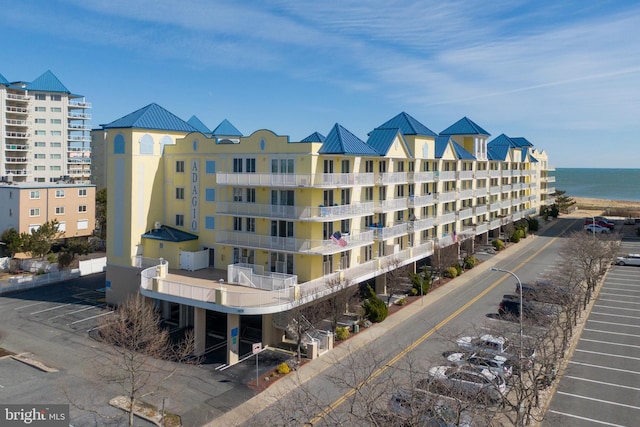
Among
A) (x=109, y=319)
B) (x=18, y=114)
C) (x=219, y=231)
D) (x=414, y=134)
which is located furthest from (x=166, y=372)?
(x=18, y=114)

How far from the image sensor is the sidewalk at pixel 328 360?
81.4ft

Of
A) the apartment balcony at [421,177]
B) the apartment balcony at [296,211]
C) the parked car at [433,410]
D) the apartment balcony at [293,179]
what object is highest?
the apartment balcony at [421,177]

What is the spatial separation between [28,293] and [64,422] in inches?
1063

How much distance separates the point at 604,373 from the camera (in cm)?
2858

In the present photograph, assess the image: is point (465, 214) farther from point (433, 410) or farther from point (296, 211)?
point (433, 410)

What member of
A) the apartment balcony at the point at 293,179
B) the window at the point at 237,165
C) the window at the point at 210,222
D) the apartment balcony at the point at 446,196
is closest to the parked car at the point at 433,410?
the apartment balcony at the point at 293,179

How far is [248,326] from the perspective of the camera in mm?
36969

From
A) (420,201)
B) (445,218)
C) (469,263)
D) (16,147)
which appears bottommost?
(469,263)

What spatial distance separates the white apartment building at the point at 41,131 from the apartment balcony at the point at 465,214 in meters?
56.7

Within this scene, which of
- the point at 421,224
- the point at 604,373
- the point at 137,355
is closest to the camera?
the point at 137,355

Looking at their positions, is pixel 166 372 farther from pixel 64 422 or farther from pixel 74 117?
pixel 74 117

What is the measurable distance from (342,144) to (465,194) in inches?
1135

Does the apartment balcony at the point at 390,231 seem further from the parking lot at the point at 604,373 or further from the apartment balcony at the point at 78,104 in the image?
the apartment balcony at the point at 78,104

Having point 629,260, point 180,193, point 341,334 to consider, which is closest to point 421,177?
point 341,334
